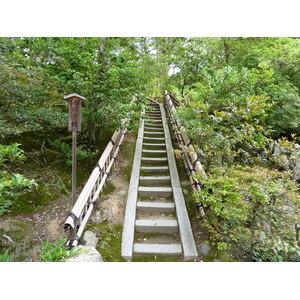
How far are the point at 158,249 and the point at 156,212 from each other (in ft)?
2.68

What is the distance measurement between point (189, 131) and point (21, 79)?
11.4 feet

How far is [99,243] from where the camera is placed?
3025mm

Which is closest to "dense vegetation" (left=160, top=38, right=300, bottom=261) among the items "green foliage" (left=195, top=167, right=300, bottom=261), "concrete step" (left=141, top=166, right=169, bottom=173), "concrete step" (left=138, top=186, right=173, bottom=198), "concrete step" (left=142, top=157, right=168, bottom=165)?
"green foliage" (left=195, top=167, right=300, bottom=261)

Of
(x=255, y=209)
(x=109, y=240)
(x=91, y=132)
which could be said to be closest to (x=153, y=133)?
(x=91, y=132)

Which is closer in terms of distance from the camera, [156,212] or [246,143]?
[156,212]

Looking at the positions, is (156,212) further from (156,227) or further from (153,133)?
(153,133)

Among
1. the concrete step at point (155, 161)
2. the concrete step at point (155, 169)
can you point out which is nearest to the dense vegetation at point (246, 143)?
the concrete step at point (155, 169)

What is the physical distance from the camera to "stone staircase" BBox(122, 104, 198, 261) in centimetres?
303

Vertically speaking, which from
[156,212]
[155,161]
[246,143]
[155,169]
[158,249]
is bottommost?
[158,249]

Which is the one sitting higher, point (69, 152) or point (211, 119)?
point (211, 119)

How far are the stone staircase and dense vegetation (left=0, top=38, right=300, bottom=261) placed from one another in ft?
1.67

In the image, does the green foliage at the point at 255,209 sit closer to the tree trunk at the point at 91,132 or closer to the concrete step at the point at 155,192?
the concrete step at the point at 155,192

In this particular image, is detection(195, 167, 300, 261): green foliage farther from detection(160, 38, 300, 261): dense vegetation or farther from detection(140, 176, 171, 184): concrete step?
detection(140, 176, 171, 184): concrete step

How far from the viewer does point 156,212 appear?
3758 millimetres
